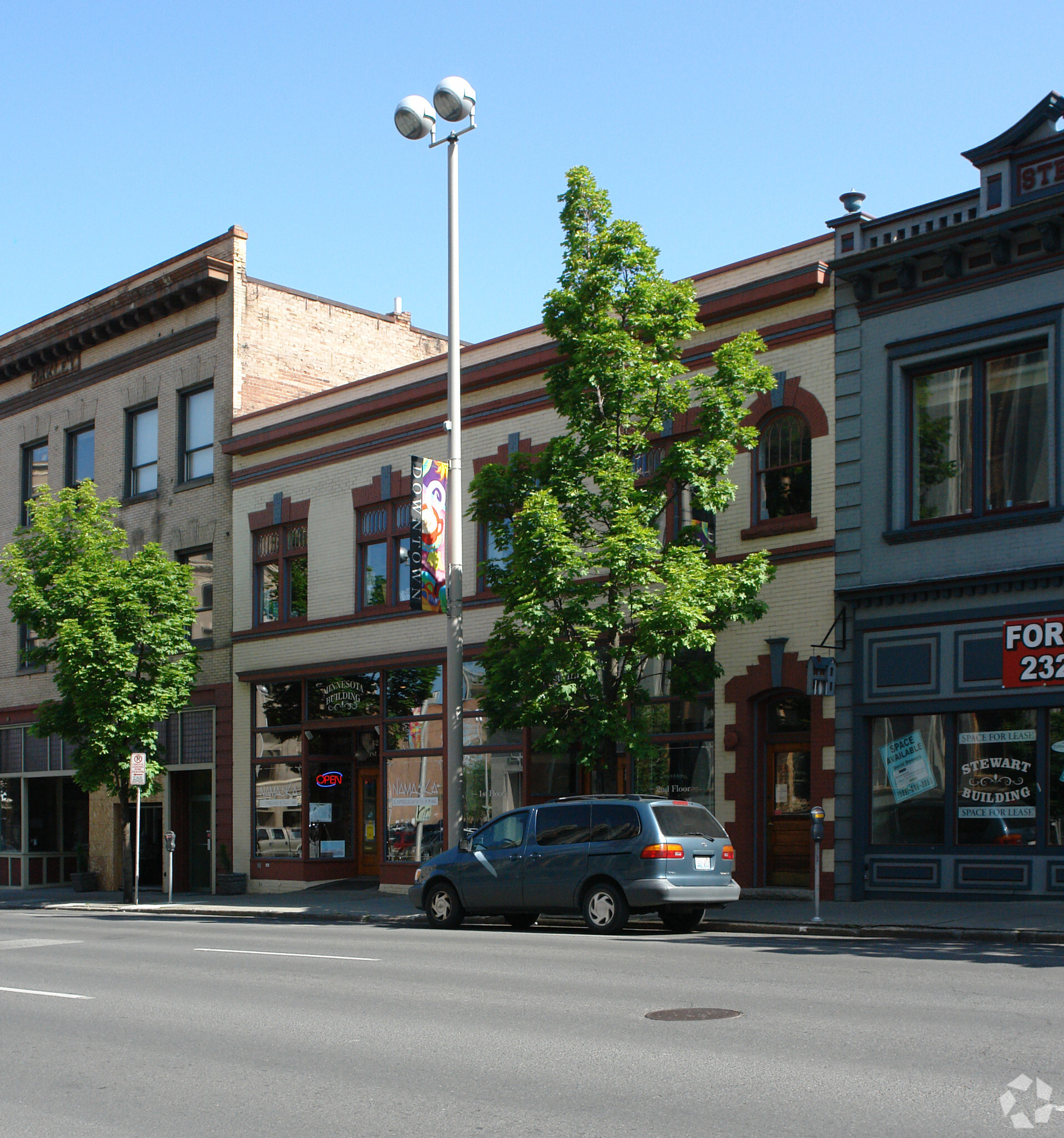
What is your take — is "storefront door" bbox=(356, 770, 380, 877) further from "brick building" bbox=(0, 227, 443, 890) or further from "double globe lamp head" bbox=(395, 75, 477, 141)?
"double globe lamp head" bbox=(395, 75, 477, 141)

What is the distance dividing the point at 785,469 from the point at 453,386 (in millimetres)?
5149

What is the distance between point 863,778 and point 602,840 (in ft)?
15.6

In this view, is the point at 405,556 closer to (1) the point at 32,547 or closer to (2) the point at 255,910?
(2) the point at 255,910

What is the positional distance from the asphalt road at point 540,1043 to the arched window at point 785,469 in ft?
26.9

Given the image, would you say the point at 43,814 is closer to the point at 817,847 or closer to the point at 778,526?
the point at 778,526

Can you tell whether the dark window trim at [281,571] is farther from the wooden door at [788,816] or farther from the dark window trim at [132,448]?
the wooden door at [788,816]

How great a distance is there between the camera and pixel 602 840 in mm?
17375

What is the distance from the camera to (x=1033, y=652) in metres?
18.6

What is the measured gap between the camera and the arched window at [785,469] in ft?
70.4

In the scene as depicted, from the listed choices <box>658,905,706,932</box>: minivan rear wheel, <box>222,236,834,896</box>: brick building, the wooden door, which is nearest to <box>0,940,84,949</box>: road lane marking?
<box>222,236,834,896</box>: brick building

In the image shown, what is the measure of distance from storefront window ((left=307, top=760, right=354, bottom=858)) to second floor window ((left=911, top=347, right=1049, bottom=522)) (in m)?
13.7

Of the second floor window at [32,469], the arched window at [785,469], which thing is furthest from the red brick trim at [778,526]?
the second floor window at [32,469]

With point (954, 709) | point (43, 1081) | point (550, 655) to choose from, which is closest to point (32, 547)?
point (550, 655)

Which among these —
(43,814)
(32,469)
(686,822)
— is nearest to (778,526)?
(686,822)
